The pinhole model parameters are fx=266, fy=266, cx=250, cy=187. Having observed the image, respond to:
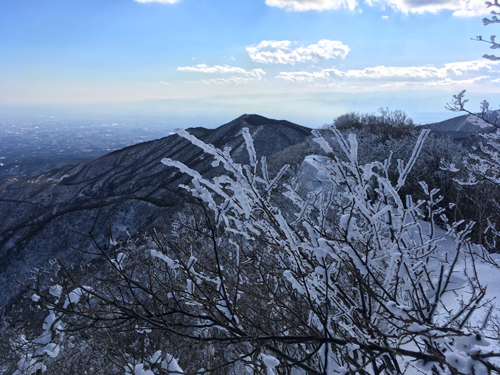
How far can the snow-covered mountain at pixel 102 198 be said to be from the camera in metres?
22.3

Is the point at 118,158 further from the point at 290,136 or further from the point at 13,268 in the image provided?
the point at 290,136

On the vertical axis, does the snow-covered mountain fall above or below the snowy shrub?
below

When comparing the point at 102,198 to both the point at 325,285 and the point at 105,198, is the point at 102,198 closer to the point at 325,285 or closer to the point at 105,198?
the point at 105,198

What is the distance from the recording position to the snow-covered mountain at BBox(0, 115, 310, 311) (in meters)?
22.3

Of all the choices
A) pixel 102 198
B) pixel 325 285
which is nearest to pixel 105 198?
pixel 102 198

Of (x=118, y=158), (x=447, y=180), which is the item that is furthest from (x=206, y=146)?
(x=118, y=158)

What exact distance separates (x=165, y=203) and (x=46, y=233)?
10.5 metres

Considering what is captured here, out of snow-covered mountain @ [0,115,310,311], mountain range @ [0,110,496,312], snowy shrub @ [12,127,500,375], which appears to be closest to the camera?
snowy shrub @ [12,127,500,375]

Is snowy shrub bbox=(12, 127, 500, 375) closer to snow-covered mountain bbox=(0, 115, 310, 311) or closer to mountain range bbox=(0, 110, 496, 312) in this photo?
mountain range bbox=(0, 110, 496, 312)

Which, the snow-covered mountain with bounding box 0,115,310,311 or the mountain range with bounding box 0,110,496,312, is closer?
the mountain range with bounding box 0,110,496,312

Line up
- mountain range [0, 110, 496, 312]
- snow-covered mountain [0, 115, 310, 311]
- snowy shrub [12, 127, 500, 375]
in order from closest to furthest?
snowy shrub [12, 127, 500, 375] → mountain range [0, 110, 496, 312] → snow-covered mountain [0, 115, 310, 311]

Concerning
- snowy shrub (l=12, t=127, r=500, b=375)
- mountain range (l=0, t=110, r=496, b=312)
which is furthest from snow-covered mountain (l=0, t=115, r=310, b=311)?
snowy shrub (l=12, t=127, r=500, b=375)

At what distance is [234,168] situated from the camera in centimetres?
177

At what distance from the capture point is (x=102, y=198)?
867 inches
